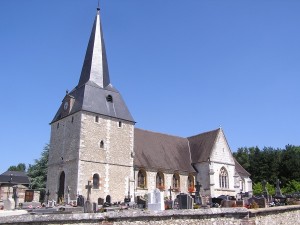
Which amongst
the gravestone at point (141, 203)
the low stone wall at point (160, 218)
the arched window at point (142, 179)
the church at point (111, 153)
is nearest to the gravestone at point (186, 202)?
the low stone wall at point (160, 218)

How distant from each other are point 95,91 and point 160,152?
8612 millimetres

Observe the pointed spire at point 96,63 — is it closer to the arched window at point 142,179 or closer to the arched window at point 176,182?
the arched window at point 142,179

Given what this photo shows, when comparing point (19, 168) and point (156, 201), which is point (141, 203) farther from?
point (19, 168)

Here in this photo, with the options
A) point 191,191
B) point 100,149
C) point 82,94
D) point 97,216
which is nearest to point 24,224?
point 97,216

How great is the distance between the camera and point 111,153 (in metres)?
28.1

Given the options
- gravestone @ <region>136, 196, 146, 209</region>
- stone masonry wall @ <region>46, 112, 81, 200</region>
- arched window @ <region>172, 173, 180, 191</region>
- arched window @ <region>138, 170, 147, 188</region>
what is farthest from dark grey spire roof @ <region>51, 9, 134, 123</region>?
gravestone @ <region>136, 196, 146, 209</region>

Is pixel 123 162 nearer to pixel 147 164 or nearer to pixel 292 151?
pixel 147 164

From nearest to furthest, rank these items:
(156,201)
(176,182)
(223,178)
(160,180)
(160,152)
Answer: (156,201) → (160,180) → (176,182) → (160,152) → (223,178)

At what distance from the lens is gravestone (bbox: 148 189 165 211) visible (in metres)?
14.0

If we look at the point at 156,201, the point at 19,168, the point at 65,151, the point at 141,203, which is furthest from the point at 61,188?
the point at 19,168

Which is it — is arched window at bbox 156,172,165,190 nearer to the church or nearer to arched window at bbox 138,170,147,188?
the church

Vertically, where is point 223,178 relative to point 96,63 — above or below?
below

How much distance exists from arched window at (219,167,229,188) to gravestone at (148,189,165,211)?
19735mm

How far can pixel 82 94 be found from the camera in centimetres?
2888
